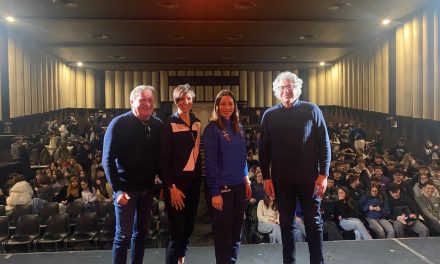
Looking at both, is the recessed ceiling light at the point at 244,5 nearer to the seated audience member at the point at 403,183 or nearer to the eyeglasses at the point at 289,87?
the seated audience member at the point at 403,183

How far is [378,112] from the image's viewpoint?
11125 mm

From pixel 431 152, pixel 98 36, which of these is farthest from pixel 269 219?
pixel 98 36

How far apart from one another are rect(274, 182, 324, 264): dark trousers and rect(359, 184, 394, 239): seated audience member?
9.29 ft

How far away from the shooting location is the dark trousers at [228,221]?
2.18 m

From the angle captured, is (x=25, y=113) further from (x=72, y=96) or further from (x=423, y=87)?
(x=423, y=87)

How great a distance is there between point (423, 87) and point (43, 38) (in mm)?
9130

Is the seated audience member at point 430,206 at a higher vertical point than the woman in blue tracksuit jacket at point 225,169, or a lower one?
lower

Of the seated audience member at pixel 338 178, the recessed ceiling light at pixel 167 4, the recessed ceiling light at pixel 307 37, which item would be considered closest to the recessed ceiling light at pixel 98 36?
the recessed ceiling light at pixel 167 4

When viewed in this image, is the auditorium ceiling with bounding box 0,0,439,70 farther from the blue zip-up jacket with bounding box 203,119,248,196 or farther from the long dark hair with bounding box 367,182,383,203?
the blue zip-up jacket with bounding box 203,119,248,196

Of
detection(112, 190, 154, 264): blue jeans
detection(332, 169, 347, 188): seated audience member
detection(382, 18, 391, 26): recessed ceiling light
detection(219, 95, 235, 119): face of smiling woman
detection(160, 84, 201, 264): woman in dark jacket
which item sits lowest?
detection(332, 169, 347, 188): seated audience member

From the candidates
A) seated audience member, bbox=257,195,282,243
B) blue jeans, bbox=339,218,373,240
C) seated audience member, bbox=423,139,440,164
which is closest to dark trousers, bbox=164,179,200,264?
seated audience member, bbox=257,195,282,243

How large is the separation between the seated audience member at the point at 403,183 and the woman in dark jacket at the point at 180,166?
4010 millimetres

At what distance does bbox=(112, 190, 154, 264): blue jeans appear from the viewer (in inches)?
83.0

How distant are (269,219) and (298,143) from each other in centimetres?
274
